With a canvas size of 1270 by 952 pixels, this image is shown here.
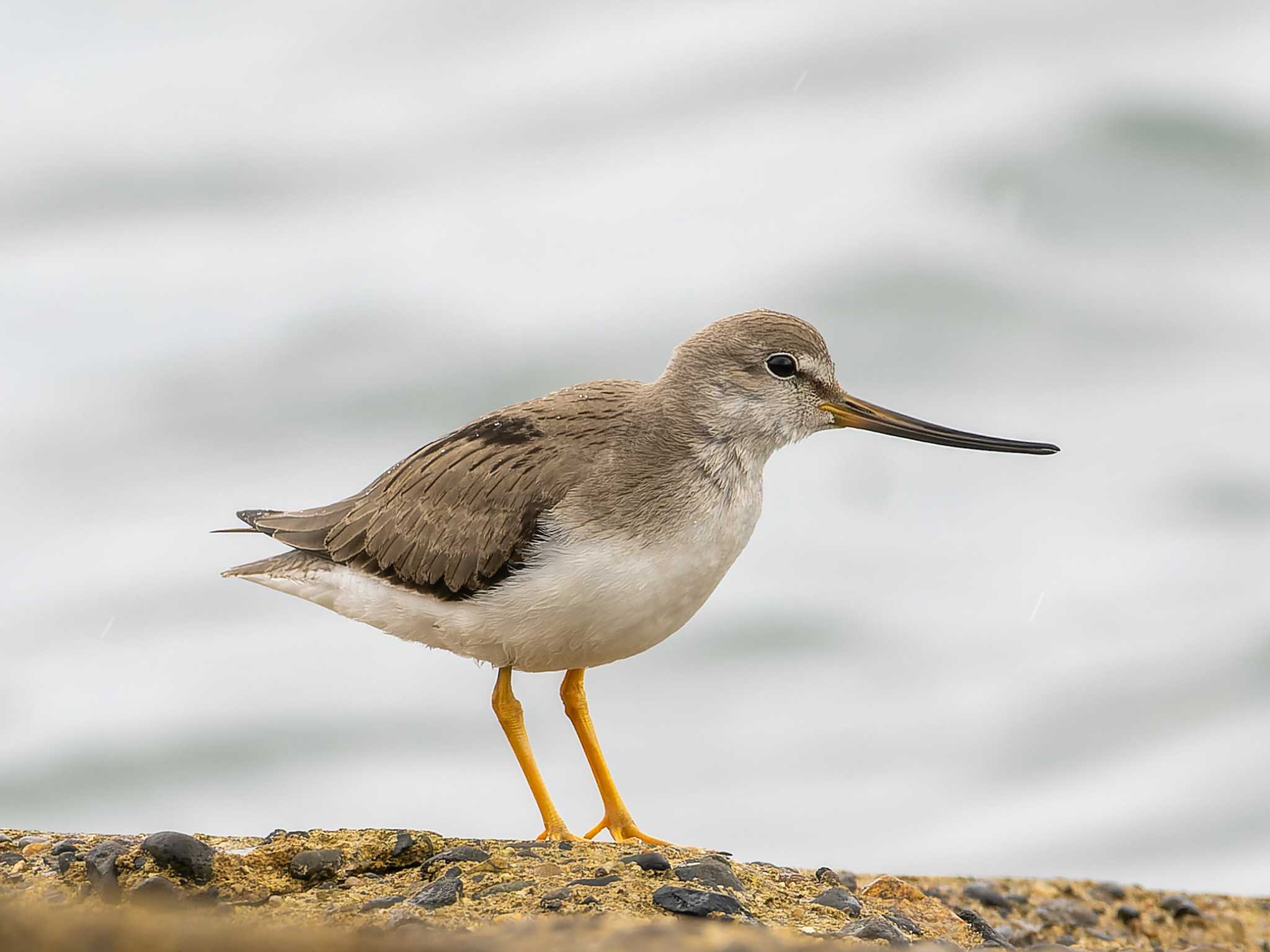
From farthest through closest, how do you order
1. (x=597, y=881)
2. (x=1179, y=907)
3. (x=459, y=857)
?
(x=1179, y=907), (x=459, y=857), (x=597, y=881)

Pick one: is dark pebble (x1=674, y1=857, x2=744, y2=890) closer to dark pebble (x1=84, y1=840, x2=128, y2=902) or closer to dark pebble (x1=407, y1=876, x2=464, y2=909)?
dark pebble (x1=407, y1=876, x2=464, y2=909)

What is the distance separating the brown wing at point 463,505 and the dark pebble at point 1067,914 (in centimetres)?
432

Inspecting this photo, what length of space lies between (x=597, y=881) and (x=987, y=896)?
375 centimetres

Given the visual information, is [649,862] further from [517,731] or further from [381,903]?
[517,731]

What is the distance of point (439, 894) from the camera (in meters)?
6.15

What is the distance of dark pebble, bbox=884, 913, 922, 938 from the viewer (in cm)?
666

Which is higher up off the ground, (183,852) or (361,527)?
(361,527)

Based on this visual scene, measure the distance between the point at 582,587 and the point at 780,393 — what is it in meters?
1.77

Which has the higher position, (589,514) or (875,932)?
(589,514)

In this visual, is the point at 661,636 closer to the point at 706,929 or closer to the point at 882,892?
the point at 882,892

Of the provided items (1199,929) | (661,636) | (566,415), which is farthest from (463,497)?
(1199,929)

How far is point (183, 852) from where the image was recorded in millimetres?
6457

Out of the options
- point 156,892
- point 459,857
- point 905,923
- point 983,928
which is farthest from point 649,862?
point 156,892

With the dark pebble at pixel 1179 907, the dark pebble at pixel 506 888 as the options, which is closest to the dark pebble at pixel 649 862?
the dark pebble at pixel 506 888
